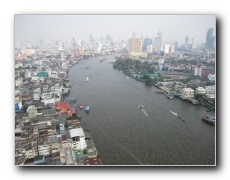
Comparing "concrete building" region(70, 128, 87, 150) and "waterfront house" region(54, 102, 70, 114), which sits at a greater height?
"waterfront house" region(54, 102, 70, 114)

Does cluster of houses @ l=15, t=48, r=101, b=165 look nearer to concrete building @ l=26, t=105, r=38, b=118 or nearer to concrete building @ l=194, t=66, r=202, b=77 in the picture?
concrete building @ l=26, t=105, r=38, b=118

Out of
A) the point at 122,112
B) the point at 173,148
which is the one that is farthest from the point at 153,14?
the point at 122,112

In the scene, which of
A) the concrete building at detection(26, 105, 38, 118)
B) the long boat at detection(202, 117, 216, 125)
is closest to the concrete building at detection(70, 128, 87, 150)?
the concrete building at detection(26, 105, 38, 118)

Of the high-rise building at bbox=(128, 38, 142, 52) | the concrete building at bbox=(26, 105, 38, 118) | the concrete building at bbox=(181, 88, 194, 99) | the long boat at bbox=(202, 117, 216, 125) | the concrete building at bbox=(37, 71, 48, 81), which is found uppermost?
the high-rise building at bbox=(128, 38, 142, 52)

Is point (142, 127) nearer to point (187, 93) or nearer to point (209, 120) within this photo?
point (209, 120)

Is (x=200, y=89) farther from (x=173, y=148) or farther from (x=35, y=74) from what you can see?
(x=35, y=74)

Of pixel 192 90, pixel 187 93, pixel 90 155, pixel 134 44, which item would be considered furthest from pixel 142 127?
pixel 134 44

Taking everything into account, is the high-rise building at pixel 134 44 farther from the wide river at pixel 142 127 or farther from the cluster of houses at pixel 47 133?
the cluster of houses at pixel 47 133

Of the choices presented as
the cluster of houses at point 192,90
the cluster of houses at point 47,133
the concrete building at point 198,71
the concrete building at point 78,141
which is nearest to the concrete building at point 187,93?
the cluster of houses at point 192,90
